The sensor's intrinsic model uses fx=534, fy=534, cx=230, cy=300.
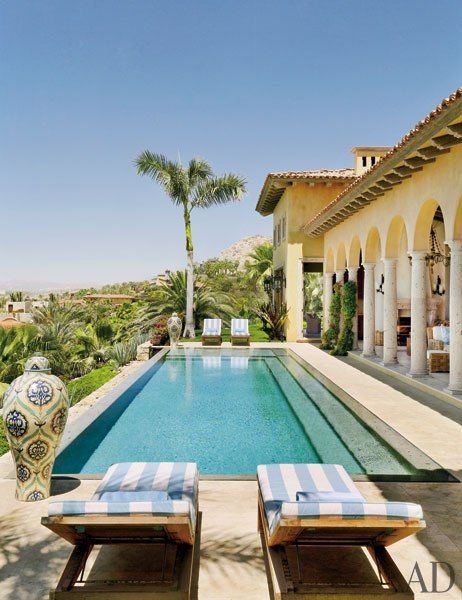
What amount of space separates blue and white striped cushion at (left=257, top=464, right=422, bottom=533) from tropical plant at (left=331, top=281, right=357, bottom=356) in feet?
41.9

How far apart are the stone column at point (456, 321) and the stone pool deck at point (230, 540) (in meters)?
3.38

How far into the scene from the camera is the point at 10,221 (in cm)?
8519

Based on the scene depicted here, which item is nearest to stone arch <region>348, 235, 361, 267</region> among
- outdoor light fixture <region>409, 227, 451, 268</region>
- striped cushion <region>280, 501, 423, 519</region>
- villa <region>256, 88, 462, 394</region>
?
villa <region>256, 88, 462, 394</region>

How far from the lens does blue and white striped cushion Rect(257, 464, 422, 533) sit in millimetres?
2877

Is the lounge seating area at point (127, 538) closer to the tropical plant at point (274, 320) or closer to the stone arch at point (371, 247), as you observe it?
the stone arch at point (371, 247)

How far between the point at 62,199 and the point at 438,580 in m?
71.4

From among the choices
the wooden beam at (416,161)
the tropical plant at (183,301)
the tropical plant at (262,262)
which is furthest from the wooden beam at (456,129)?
the tropical plant at (262,262)

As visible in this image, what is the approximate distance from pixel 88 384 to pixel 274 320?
34.3 ft

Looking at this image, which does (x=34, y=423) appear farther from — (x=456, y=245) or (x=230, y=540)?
(x=456, y=245)

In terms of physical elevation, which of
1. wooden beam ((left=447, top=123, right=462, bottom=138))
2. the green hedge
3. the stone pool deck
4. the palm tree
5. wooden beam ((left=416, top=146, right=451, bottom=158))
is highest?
the palm tree

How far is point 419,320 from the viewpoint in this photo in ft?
38.0

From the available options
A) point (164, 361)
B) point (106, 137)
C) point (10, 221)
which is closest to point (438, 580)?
point (164, 361)

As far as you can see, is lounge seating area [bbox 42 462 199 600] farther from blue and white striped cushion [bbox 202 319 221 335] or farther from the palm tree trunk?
the palm tree trunk

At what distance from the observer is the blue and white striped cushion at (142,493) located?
2936 mm
